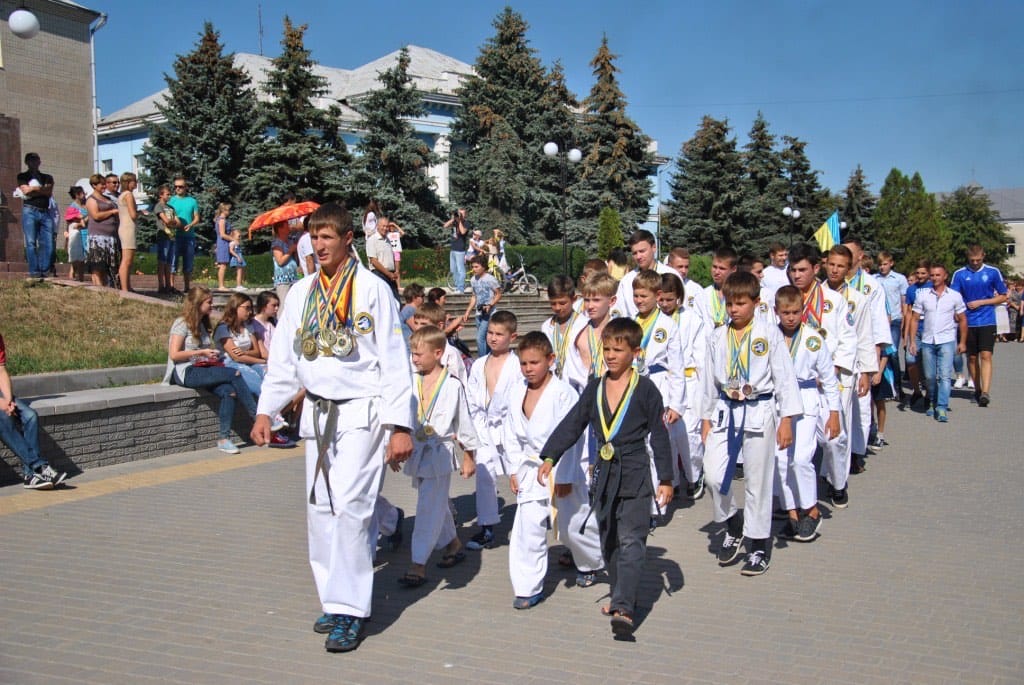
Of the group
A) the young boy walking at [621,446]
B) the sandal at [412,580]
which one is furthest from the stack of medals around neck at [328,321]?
the sandal at [412,580]

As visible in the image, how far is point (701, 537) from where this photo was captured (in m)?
7.17

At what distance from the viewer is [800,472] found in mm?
7102

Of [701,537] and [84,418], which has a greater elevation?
[84,418]

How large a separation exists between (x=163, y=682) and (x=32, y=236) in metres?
12.5

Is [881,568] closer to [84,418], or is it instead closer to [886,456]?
[886,456]

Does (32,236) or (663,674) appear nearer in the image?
(663,674)

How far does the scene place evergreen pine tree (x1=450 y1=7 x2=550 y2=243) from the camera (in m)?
44.5

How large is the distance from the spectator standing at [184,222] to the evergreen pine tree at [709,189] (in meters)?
42.3

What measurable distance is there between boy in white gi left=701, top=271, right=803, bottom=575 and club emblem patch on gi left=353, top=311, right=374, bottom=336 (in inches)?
103

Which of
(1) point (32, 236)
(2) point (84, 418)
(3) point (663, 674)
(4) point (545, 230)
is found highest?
(4) point (545, 230)

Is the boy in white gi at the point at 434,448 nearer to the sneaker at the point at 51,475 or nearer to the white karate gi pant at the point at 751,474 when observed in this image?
the white karate gi pant at the point at 751,474

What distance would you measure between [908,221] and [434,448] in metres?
71.5

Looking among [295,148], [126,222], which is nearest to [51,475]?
[126,222]

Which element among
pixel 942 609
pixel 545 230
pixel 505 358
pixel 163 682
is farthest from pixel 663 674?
pixel 545 230
